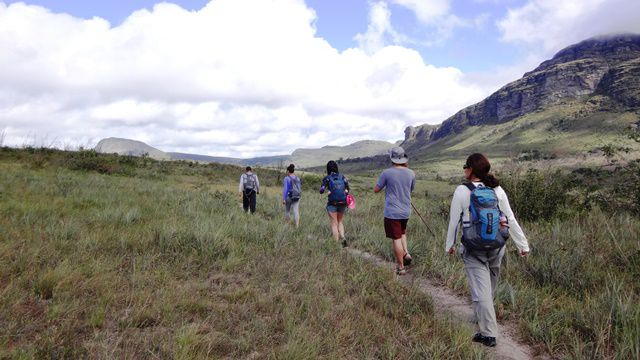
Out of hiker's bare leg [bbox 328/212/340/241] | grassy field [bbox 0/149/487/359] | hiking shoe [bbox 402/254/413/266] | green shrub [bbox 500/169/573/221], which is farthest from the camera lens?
green shrub [bbox 500/169/573/221]

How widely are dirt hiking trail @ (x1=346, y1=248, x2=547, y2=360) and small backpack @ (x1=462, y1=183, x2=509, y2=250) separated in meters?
1.10

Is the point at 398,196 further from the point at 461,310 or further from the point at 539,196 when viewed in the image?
the point at 539,196

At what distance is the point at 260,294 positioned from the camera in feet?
14.8

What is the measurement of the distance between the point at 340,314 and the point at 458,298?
2156 mm

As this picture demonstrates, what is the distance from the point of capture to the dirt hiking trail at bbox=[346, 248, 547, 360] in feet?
12.5

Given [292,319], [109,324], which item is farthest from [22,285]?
[292,319]

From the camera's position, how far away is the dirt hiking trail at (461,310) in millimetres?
3812

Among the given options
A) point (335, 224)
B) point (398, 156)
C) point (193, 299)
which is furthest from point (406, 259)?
point (193, 299)

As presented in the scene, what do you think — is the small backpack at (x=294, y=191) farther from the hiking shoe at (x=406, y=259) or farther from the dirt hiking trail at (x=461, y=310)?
the hiking shoe at (x=406, y=259)

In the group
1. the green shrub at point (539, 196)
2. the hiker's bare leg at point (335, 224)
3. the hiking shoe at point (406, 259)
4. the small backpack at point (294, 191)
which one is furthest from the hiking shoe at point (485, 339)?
the green shrub at point (539, 196)

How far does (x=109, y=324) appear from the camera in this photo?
3.57 meters

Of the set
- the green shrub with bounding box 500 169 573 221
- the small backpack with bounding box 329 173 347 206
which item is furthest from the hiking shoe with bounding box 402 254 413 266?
the green shrub with bounding box 500 169 573 221

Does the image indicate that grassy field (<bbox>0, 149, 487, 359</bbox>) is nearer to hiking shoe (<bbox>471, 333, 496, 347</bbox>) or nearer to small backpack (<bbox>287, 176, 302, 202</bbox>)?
→ hiking shoe (<bbox>471, 333, 496, 347</bbox>)

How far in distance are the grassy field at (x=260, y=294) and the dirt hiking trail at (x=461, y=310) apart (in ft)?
0.60
